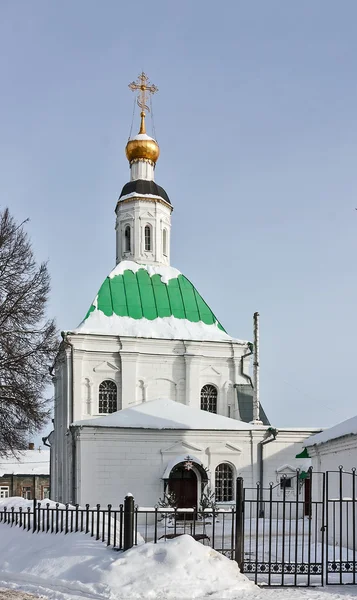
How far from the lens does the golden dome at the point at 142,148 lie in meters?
36.2

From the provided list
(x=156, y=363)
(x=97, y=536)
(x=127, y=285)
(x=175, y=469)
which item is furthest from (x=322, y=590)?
(x=127, y=285)

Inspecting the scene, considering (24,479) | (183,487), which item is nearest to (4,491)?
(24,479)

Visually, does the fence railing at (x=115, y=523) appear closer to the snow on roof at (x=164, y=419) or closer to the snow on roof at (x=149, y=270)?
the snow on roof at (x=164, y=419)

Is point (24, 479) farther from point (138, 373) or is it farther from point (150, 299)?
point (138, 373)

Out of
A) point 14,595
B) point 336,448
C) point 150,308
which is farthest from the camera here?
point 150,308

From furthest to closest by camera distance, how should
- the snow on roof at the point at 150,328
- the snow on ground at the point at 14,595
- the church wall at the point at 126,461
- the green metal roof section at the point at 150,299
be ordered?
1. the green metal roof section at the point at 150,299
2. the snow on roof at the point at 150,328
3. the church wall at the point at 126,461
4. the snow on ground at the point at 14,595

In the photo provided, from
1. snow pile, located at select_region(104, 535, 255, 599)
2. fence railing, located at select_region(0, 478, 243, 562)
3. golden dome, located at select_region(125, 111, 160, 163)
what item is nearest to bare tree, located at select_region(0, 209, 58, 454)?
fence railing, located at select_region(0, 478, 243, 562)

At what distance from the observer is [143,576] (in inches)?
371

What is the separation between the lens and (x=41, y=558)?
10.8 meters

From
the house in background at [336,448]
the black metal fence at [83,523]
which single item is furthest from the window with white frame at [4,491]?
the black metal fence at [83,523]

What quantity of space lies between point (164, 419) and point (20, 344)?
813 cm

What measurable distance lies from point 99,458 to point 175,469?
2.52 meters

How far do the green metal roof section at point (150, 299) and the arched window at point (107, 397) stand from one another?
2930 millimetres

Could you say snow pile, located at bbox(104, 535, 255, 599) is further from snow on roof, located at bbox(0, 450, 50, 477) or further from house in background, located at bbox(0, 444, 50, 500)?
snow on roof, located at bbox(0, 450, 50, 477)
